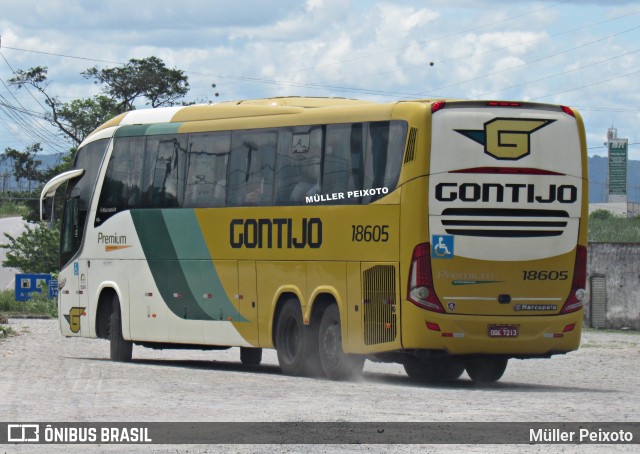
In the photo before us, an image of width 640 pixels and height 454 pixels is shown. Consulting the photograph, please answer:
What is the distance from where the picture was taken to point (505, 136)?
62.2ft

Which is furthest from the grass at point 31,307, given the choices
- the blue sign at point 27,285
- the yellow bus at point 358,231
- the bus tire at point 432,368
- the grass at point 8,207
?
the grass at point 8,207

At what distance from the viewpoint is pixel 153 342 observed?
81.4ft

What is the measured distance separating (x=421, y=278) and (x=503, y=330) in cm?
138

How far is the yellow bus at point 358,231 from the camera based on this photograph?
18750mm

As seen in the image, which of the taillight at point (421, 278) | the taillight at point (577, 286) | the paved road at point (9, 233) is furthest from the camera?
A: the paved road at point (9, 233)

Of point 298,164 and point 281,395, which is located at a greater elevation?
point 298,164

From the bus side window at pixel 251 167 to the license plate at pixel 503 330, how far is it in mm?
4236

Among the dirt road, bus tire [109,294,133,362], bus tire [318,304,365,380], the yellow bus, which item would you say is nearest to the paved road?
bus tire [109,294,133,362]

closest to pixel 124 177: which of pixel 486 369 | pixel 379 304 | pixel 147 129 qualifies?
pixel 147 129

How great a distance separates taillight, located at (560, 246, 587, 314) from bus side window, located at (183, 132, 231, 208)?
5.79 meters

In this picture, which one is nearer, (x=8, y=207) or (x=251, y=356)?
(x=251, y=356)

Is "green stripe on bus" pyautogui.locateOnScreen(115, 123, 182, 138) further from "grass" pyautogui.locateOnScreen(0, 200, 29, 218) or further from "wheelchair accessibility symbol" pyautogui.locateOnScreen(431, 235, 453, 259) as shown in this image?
"grass" pyautogui.locateOnScreen(0, 200, 29, 218)

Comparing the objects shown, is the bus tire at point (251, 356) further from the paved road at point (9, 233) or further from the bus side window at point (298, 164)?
the paved road at point (9, 233)

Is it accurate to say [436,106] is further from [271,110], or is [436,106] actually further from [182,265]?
[182,265]
